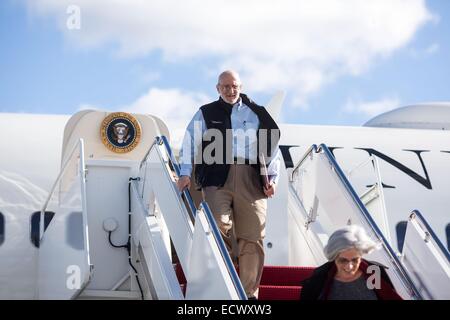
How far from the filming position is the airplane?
18.9 ft

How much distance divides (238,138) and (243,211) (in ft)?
1.76

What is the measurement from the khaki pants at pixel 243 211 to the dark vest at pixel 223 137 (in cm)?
6

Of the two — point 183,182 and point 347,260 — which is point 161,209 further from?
point 347,260

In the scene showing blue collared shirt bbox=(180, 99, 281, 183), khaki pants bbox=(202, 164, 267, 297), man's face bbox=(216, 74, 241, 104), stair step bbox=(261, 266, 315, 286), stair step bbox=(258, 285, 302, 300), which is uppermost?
man's face bbox=(216, 74, 241, 104)

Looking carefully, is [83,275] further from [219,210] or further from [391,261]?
[391,261]

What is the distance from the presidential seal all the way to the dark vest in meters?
2.45

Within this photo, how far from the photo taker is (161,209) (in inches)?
261

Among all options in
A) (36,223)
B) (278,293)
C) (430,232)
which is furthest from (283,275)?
(36,223)

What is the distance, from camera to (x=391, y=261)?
5676mm

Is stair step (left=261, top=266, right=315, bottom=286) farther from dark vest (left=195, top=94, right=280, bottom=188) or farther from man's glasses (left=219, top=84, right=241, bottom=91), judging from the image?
man's glasses (left=219, top=84, right=241, bottom=91)

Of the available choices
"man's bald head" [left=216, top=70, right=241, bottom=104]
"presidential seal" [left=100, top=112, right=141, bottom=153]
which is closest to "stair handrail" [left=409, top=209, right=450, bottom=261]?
"man's bald head" [left=216, top=70, right=241, bottom=104]

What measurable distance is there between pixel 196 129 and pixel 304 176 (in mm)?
2087
